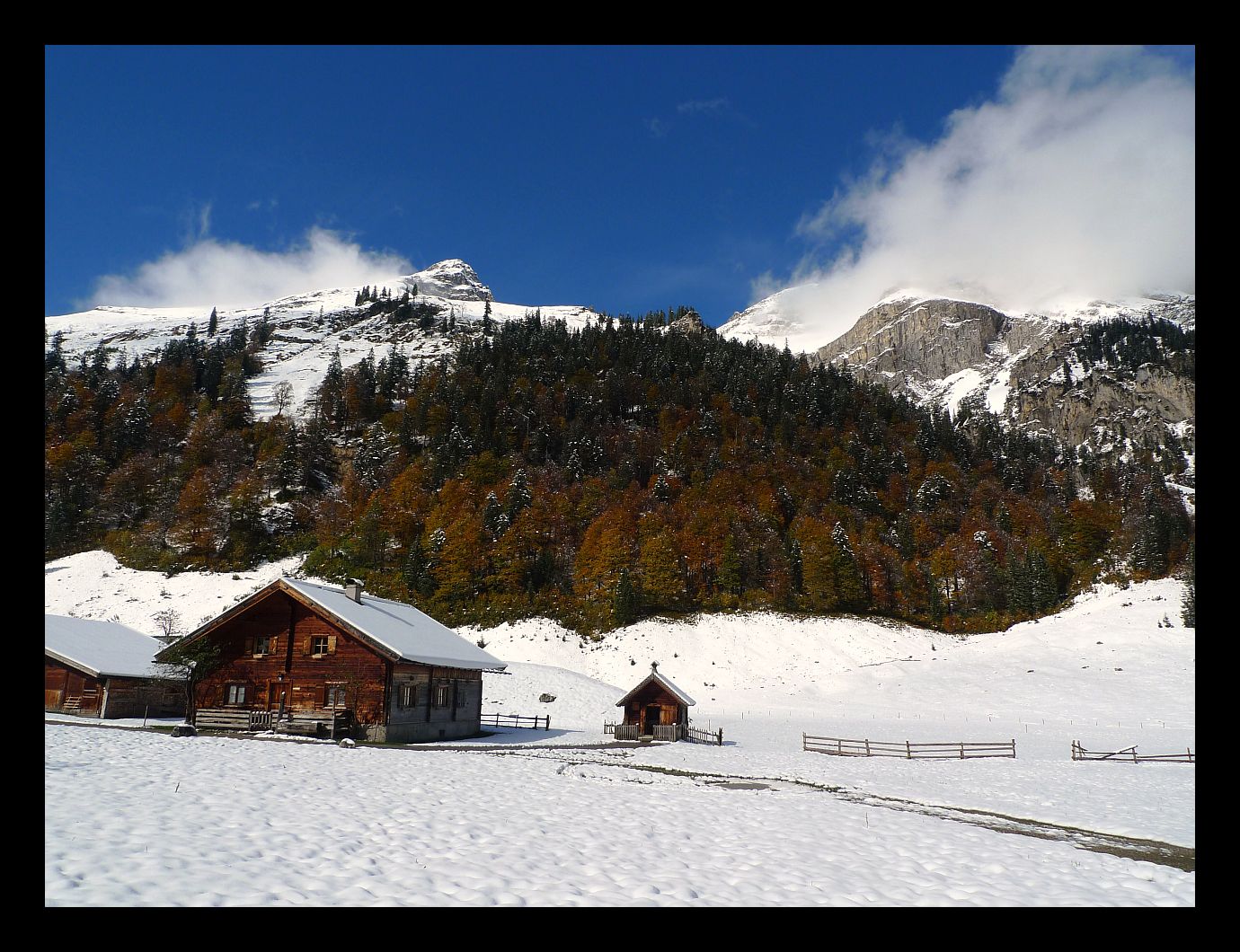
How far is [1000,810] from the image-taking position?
1928 centimetres

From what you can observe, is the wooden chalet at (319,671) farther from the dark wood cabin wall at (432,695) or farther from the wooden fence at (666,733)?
the wooden fence at (666,733)

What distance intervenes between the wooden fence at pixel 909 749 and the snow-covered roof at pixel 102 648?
120 feet

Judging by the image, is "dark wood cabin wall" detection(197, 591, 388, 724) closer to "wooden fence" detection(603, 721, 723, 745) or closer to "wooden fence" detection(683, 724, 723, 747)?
"wooden fence" detection(603, 721, 723, 745)

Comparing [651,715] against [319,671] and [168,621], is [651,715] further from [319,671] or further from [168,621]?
Answer: [168,621]

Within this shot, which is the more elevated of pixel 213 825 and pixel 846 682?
pixel 213 825

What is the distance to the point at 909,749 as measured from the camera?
36.2 m

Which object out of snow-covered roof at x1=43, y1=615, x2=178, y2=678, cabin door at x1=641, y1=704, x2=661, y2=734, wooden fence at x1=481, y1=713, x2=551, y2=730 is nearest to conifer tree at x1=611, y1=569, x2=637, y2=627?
wooden fence at x1=481, y1=713, x2=551, y2=730

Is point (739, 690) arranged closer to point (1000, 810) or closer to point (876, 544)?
point (876, 544)

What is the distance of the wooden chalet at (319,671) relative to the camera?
102ft

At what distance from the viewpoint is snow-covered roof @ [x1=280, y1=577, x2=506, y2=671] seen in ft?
105

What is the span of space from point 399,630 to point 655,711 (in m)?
17.1

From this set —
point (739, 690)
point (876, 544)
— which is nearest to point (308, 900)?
point (739, 690)
